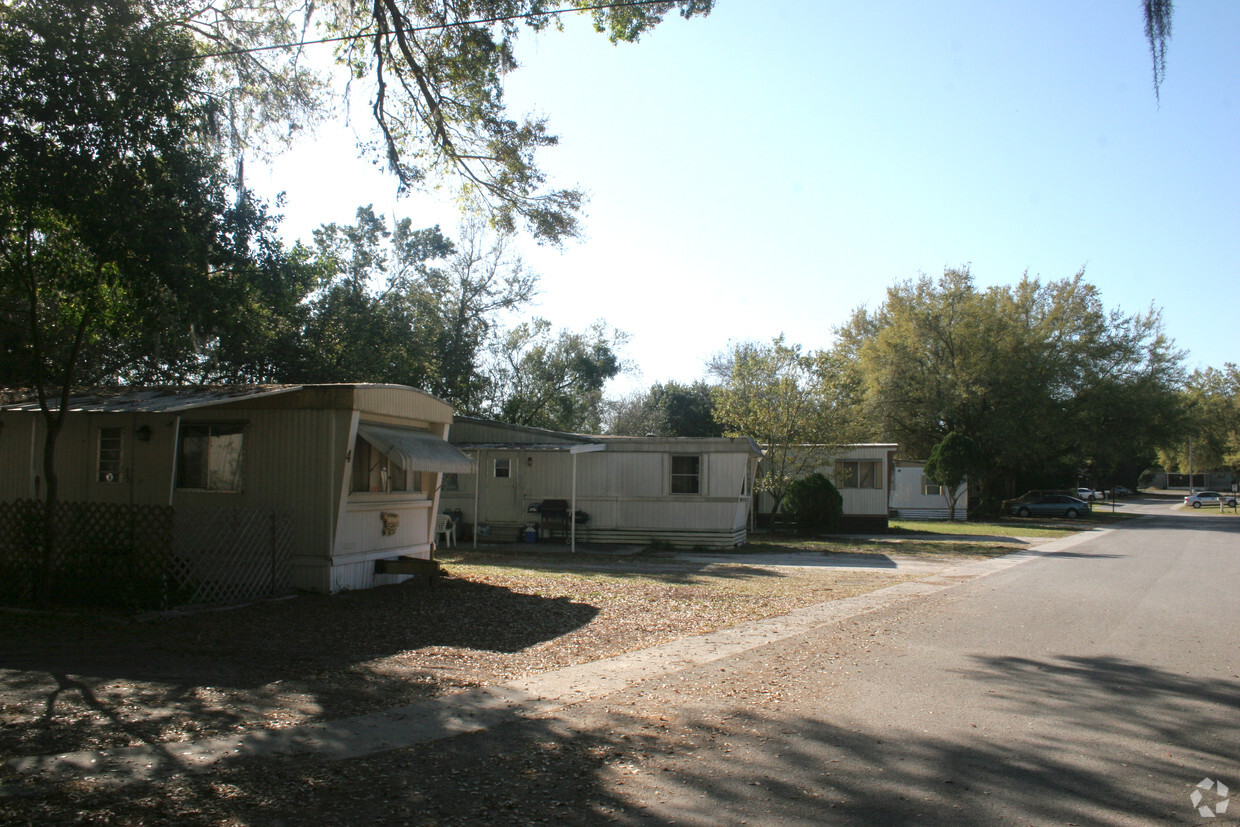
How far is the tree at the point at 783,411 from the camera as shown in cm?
2455

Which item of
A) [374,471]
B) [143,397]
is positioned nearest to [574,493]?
[374,471]

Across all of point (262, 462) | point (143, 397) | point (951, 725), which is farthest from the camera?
point (143, 397)

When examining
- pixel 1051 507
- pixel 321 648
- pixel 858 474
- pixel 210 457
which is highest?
pixel 858 474

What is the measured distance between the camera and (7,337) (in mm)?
14391

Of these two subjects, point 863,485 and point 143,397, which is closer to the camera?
point 143,397

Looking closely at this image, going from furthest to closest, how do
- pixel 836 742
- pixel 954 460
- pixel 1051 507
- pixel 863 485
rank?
pixel 1051 507 < pixel 954 460 < pixel 863 485 < pixel 836 742

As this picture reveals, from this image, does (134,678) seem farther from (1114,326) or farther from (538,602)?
(1114,326)

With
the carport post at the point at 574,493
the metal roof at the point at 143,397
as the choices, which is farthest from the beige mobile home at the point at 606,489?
the metal roof at the point at 143,397

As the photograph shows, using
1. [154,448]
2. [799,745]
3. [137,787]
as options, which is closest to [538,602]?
[154,448]

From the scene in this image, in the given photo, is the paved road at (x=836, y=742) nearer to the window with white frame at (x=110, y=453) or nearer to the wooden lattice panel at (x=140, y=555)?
the wooden lattice panel at (x=140, y=555)

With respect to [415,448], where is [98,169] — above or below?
above

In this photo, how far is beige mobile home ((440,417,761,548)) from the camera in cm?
2058

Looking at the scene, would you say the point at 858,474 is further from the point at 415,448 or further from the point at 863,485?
the point at 415,448

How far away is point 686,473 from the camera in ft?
68.4
